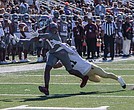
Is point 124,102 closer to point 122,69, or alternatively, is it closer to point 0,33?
point 122,69

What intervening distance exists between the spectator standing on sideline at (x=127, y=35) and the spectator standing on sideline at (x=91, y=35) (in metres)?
2.78

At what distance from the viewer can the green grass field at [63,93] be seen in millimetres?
13016

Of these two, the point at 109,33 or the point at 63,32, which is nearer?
the point at 63,32

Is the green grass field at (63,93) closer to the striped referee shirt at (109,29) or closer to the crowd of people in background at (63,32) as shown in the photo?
Result: the crowd of people in background at (63,32)

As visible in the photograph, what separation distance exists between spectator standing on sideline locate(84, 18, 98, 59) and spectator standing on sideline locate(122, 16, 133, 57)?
9.14 feet

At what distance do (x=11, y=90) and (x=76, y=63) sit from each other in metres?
1.80

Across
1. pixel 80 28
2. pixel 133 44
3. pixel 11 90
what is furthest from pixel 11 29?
pixel 11 90

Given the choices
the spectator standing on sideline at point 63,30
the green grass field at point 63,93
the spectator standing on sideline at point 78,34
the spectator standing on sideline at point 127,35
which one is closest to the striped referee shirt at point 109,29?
the spectator standing on sideline at point 78,34

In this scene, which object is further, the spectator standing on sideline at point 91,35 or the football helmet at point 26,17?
the football helmet at point 26,17

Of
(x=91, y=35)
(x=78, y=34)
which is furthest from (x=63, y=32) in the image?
(x=78, y=34)

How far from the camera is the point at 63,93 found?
15.0 metres

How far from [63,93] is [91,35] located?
42.7ft

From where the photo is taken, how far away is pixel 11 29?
2619 centimetres

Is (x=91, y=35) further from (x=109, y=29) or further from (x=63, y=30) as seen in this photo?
(x=63, y=30)
